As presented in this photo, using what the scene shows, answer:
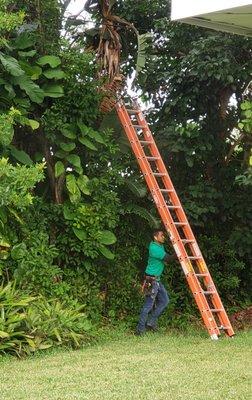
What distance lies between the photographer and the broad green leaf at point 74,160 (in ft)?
33.5

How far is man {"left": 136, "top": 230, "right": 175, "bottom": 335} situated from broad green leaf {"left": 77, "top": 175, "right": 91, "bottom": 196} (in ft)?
3.63

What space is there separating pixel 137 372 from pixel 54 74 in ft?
15.3

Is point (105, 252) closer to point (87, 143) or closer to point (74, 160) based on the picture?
point (74, 160)

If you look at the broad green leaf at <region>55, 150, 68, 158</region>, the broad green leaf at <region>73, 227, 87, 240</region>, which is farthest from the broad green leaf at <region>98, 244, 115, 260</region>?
the broad green leaf at <region>55, 150, 68, 158</region>

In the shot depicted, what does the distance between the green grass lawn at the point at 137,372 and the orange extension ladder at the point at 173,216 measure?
447mm

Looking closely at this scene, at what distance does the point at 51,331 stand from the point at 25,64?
3.59 m

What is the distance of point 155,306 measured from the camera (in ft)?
34.5

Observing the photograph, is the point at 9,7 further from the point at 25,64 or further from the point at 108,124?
the point at 108,124

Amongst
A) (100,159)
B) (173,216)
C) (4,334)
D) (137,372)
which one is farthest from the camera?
(173,216)

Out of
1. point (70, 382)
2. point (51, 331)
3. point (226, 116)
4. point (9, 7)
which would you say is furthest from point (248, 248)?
point (70, 382)

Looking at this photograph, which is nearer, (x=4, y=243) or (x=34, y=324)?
(x=34, y=324)

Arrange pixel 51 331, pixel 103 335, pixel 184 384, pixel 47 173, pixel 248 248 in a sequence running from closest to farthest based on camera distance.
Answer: pixel 184 384, pixel 51 331, pixel 103 335, pixel 47 173, pixel 248 248

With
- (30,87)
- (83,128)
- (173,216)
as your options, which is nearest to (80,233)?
(83,128)

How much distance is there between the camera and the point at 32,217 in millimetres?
10156
